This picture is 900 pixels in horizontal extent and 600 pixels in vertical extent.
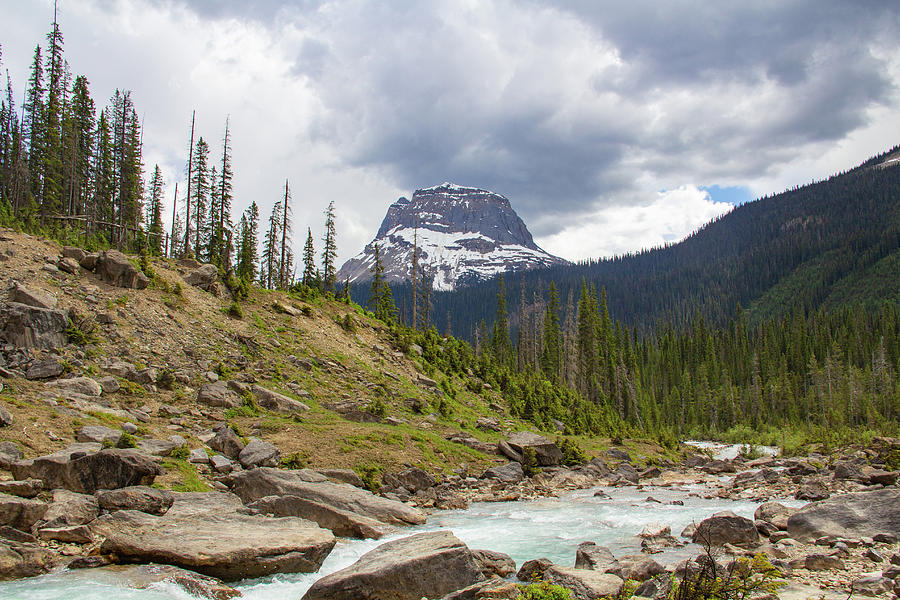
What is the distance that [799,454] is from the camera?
155ft

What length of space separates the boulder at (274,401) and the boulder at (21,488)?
15021 mm

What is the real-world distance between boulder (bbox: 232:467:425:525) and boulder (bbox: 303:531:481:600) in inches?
222

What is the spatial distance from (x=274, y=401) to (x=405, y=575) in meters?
19.9

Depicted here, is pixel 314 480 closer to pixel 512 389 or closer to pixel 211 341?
pixel 211 341

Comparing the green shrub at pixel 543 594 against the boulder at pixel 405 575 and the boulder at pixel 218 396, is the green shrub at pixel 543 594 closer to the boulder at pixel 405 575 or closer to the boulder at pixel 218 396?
the boulder at pixel 405 575

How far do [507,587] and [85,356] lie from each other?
23.9 meters

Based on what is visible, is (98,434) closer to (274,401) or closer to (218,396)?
(218,396)

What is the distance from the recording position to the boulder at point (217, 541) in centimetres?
1123

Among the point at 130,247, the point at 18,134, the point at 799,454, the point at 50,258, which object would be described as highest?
the point at 18,134

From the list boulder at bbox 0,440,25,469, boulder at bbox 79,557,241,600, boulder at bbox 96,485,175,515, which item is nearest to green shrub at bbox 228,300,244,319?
boulder at bbox 0,440,25,469

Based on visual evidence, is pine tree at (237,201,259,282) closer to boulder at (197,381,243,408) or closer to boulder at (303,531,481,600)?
boulder at (197,381,243,408)

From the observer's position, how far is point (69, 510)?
1247 centimetres

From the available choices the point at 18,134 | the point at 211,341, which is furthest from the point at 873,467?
the point at 18,134

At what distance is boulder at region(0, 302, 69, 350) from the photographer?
2267cm
